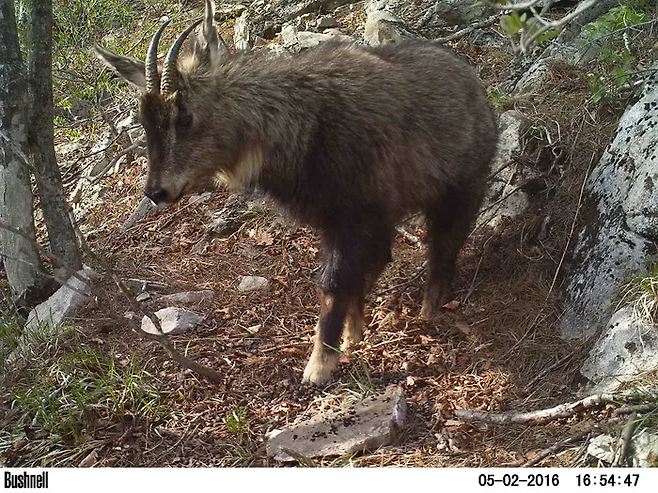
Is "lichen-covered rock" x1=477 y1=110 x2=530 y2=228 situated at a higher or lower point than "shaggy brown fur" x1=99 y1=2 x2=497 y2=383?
lower

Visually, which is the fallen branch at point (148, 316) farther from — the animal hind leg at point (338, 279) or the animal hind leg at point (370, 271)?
the animal hind leg at point (370, 271)

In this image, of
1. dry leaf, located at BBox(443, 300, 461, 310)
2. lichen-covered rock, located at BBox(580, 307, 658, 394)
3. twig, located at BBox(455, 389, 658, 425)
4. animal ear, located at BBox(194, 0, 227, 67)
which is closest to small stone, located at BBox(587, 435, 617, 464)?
twig, located at BBox(455, 389, 658, 425)

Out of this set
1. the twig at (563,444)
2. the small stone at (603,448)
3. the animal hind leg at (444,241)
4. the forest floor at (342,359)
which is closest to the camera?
the small stone at (603,448)

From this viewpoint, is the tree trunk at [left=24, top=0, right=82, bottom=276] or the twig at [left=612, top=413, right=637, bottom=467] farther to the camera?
the tree trunk at [left=24, top=0, right=82, bottom=276]

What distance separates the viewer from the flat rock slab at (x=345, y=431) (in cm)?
389

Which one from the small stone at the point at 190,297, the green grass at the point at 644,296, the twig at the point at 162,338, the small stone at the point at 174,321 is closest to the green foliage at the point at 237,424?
the twig at the point at 162,338

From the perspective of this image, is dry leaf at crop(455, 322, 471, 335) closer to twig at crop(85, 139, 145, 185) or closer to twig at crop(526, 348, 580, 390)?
twig at crop(526, 348, 580, 390)

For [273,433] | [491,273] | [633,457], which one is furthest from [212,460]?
[491,273]

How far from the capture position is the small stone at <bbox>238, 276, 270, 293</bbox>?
5.73 meters

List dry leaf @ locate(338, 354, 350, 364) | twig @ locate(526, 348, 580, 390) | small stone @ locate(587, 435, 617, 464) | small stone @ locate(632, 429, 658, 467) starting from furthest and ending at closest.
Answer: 1. dry leaf @ locate(338, 354, 350, 364)
2. twig @ locate(526, 348, 580, 390)
3. small stone @ locate(587, 435, 617, 464)
4. small stone @ locate(632, 429, 658, 467)

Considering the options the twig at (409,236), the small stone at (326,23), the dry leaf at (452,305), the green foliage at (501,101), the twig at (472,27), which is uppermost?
the small stone at (326,23)

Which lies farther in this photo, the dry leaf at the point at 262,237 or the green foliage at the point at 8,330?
the dry leaf at the point at 262,237

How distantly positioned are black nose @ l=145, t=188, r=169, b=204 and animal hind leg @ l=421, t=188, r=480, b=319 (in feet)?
6.49

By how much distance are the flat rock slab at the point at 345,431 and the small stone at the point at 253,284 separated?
170 centimetres
